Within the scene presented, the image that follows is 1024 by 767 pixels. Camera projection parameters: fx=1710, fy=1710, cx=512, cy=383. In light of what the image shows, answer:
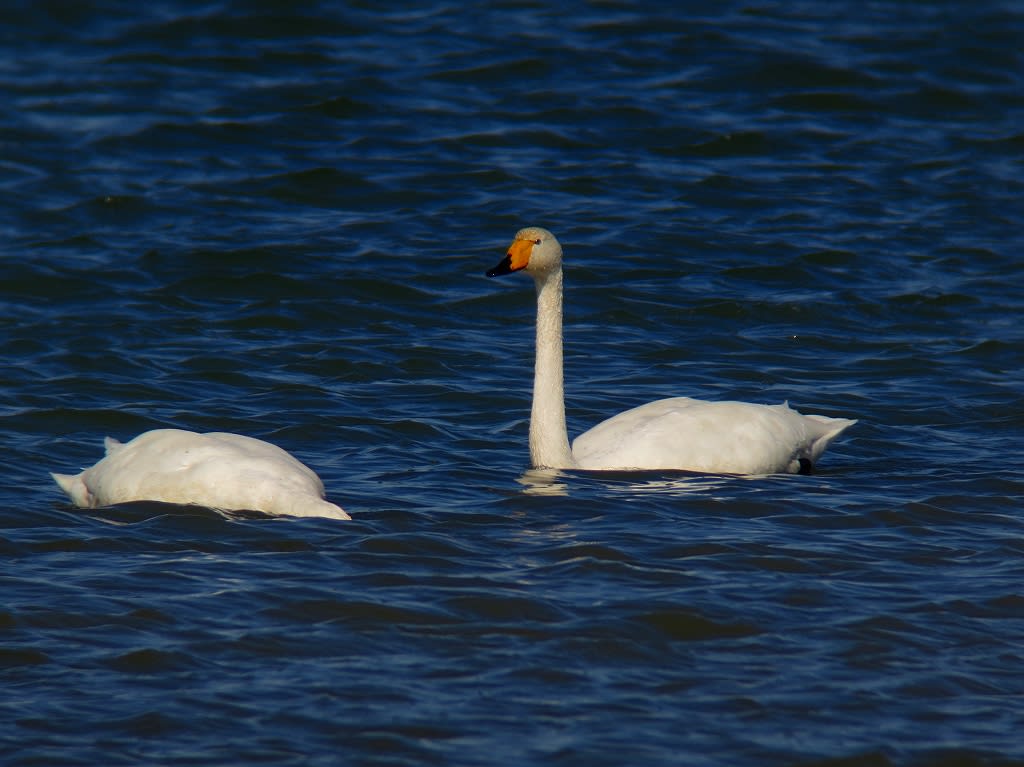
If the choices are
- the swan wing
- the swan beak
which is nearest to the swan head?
the swan beak

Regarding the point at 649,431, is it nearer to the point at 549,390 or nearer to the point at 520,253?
the point at 549,390

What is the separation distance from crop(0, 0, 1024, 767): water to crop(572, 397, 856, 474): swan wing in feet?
0.60

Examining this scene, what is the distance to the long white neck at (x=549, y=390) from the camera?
8.77 m

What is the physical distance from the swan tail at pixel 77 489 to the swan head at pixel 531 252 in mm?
2387

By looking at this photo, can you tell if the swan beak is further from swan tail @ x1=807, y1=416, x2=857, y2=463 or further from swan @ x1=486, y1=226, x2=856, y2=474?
swan tail @ x1=807, y1=416, x2=857, y2=463

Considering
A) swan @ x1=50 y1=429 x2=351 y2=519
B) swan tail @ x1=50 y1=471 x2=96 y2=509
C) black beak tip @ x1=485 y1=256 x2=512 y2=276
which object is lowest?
swan tail @ x1=50 y1=471 x2=96 y2=509

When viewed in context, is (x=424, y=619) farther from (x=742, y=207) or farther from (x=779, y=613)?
(x=742, y=207)

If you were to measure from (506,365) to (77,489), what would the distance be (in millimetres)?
3931

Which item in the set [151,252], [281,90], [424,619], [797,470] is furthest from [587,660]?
[281,90]

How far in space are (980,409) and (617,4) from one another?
1053 cm

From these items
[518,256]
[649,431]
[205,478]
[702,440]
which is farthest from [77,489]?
[702,440]

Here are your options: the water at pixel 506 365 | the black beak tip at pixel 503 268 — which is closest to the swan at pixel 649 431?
the black beak tip at pixel 503 268

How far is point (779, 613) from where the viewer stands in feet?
21.0

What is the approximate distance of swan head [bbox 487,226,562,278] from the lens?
8.87 m
